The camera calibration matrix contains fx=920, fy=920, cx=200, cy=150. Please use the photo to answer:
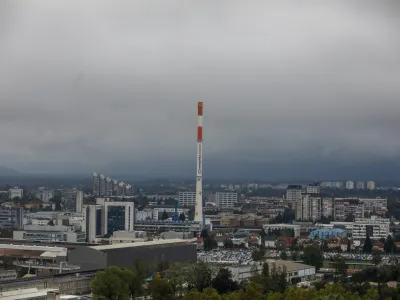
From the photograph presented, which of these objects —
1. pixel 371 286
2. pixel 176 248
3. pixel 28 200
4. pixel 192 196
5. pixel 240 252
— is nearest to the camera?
pixel 371 286

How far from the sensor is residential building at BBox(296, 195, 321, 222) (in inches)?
1395

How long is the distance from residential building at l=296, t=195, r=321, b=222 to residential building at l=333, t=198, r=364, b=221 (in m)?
0.74

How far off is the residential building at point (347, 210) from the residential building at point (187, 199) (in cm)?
909

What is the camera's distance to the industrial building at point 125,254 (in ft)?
49.5

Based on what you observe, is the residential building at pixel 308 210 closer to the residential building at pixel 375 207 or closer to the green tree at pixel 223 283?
the residential building at pixel 375 207

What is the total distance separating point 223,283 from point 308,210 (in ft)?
73.1

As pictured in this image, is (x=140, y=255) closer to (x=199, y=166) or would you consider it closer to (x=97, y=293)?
(x=97, y=293)

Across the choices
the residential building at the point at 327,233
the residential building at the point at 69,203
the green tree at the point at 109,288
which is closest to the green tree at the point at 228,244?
the residential building at the point at 327,233

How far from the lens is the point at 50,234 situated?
2458 cm

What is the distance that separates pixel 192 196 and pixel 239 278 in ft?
102

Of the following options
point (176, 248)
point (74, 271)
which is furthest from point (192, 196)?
point (74, 271)

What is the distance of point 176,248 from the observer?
57.3 feet


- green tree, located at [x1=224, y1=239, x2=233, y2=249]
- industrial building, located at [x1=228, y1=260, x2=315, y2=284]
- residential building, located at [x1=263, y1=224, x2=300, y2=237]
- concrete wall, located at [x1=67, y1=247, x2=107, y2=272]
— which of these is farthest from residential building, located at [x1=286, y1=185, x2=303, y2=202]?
concrete wall, located at [x1=67, y1=247, x2=107, y2=272]

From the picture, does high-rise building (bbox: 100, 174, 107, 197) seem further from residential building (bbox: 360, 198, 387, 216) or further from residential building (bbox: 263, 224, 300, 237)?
residential building (bbox: 263, 224, 300, 237)
